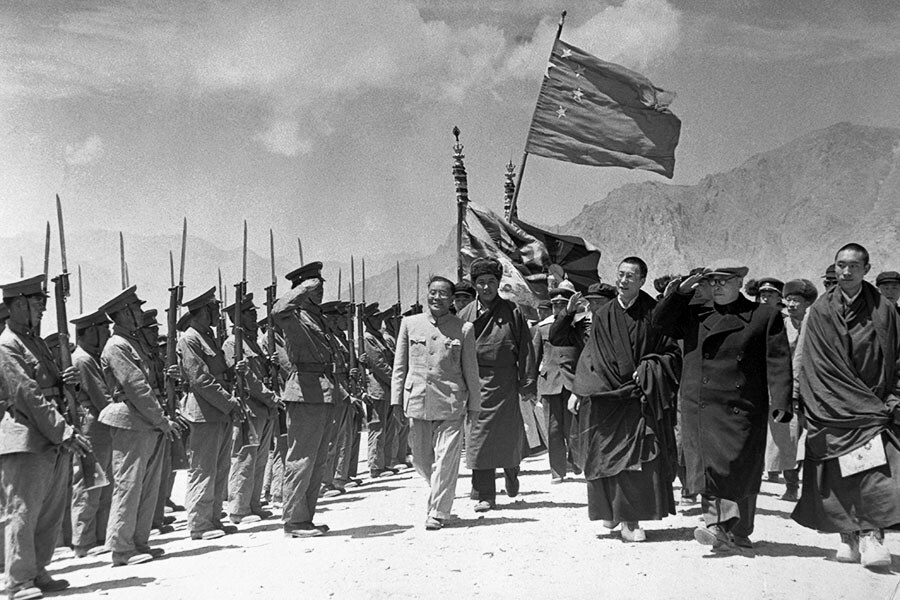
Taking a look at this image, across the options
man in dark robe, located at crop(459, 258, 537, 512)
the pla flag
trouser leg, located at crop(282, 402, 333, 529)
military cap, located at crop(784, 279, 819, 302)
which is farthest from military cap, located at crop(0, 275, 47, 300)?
the pla flag

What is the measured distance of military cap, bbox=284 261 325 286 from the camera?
24.3ft

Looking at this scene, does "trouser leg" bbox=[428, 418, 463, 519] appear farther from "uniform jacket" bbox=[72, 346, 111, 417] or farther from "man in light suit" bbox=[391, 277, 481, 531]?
"uniform jacket" bbox=[72, 346, 111, 417]

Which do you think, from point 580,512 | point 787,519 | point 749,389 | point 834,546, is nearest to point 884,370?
point 749,389

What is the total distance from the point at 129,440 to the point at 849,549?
5181 millimetres

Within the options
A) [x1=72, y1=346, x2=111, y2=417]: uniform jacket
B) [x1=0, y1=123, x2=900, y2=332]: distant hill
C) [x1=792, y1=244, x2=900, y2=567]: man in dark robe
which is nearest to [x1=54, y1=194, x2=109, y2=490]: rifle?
[x1=72, y1=346, x2=111, y2=417]: uniform jacket

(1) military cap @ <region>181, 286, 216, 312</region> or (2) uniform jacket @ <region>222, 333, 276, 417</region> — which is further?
(2) uniform jacket @ <region>222, 333, 276, 417</region>

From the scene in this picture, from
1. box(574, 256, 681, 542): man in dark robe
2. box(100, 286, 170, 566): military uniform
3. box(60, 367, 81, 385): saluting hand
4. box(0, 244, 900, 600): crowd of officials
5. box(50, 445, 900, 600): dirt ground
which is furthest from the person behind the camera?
box(100, 286, 170, 566): military uniform

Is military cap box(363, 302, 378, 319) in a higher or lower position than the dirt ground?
higher

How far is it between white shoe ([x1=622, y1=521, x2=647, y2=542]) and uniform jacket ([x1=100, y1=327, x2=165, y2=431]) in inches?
141

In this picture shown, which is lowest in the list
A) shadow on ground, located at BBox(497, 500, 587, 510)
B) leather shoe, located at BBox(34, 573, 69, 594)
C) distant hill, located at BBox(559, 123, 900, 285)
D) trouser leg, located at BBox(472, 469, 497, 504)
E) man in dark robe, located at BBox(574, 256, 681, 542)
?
leather shoe, located at BBox(34, 573, 69, 594)

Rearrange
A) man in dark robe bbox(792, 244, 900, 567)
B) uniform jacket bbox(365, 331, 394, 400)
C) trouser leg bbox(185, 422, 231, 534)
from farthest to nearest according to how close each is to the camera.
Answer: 1. uniform jacket bbox(365, 331, 394, 400)
2. trouser leg bbox(185, 422, 231, 534)
3. man in dark robe bbox(792, 244, 900, 567)

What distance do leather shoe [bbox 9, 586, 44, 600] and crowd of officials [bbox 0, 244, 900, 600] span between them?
0.01 metres

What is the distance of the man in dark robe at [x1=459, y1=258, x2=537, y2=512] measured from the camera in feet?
26.1

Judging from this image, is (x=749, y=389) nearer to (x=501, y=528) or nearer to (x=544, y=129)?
(x=501, y=528)
